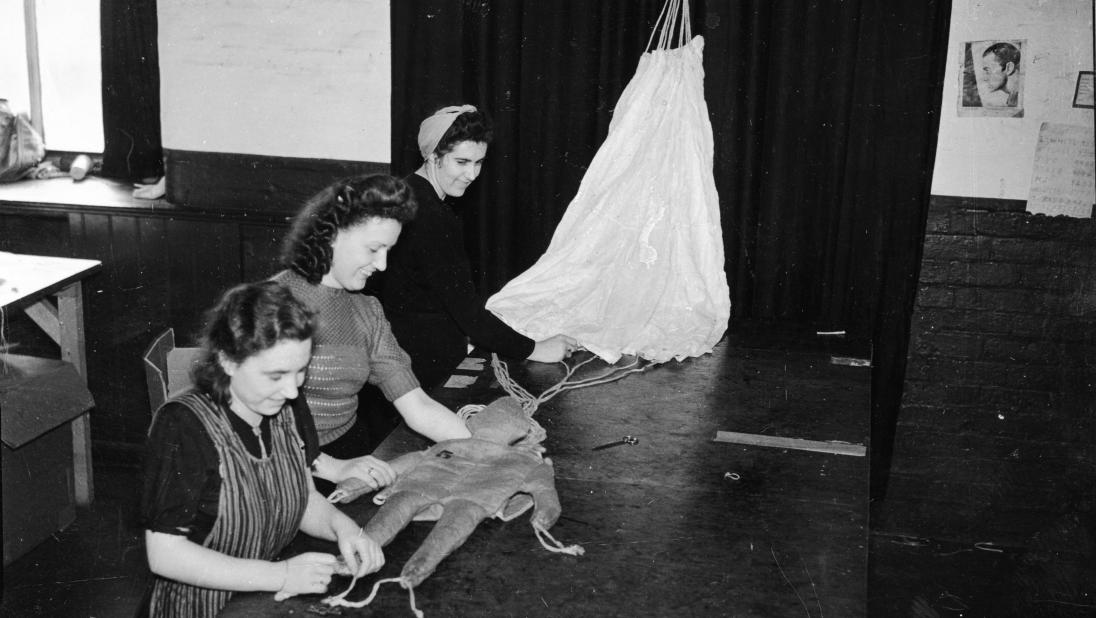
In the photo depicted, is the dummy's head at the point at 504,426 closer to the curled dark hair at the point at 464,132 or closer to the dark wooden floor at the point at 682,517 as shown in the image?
the dark wooden floor at the point at 682,517

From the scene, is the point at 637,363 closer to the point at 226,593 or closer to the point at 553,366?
the point at 553,366

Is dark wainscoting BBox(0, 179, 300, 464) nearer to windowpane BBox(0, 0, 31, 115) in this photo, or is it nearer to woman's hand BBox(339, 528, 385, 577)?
windowpane BBox(0, 0, 31, 115)

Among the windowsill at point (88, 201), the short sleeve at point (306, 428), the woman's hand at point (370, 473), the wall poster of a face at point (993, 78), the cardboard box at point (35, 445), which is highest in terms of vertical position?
the wall poster of a face at point (993, 78)

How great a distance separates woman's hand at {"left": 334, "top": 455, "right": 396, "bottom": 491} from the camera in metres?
2.05

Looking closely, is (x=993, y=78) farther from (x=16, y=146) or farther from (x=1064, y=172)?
(x=16, y=146)

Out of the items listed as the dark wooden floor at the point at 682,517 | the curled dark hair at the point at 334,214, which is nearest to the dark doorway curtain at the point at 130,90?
the dark wooden floor at the point at 682,517

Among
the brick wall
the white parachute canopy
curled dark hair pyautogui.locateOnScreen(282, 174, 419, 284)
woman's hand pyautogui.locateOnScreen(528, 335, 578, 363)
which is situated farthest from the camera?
the brick wall

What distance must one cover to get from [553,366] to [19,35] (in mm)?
3196

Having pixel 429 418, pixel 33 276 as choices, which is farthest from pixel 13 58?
pixel 429 418

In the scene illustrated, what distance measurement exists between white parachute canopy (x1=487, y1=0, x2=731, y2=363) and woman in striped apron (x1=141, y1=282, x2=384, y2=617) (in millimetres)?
1373

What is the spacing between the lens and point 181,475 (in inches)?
67.2

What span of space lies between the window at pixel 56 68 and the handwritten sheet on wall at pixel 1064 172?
369cm

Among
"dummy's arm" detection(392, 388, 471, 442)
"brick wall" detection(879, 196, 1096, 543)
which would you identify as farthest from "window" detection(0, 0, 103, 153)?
Result: "brick wall" detection(879, 196, 1096, 543)

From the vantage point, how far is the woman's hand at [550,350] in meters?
3.00
